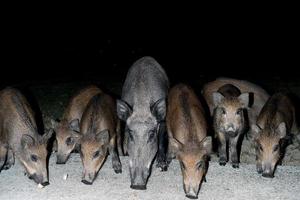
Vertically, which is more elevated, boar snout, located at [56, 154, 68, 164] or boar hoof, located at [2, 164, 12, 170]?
boar snout, located at [56, 154, 68, 164]

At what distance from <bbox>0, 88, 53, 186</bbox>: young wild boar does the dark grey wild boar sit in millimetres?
1471

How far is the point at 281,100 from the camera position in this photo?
433 inches

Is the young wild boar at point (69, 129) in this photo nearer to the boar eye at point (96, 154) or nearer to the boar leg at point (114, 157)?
the boar leg at point (114, 157)

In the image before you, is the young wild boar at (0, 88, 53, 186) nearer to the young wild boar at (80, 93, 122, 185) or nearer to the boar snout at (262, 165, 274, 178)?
the young wild boar at (80, 93, 122, 185)

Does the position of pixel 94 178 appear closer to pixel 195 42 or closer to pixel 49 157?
pixel 49 157

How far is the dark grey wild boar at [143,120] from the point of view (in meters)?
8.98

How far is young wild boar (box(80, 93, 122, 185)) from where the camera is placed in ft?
30.4

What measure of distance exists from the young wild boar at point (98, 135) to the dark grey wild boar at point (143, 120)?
1.17ft

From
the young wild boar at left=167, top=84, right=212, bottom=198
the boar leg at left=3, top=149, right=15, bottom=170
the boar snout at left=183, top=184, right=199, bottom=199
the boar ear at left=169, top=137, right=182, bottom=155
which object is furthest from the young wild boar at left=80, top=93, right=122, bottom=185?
the boar snout at left=183, top=184, right=199, bottom=199

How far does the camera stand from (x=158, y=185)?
906 cm

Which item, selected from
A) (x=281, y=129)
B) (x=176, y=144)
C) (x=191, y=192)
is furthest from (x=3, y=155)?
(x=281, y=129)

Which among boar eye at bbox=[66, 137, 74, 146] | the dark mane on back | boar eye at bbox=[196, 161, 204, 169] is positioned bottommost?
boar eye at bbox=[66, 137, 74, 146]

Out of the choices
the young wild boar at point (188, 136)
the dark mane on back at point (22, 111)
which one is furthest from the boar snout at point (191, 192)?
the dark mane on back at point (22, 111)

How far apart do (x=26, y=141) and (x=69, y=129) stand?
4.25ft
